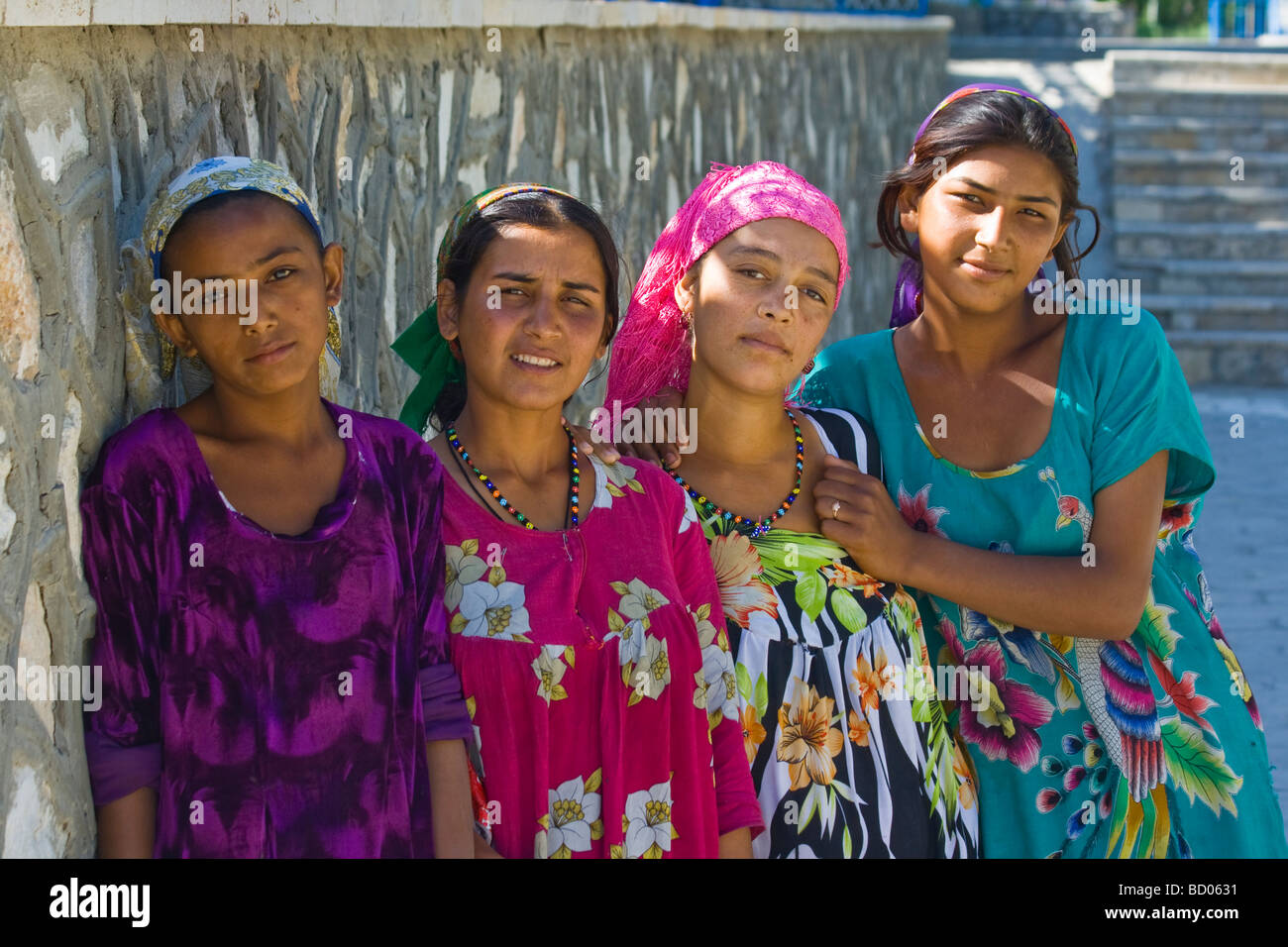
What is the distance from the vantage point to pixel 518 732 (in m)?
2.11

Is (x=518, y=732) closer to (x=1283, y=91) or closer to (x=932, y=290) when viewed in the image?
(x=932, y=290)

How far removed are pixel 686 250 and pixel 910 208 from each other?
1.67 feet

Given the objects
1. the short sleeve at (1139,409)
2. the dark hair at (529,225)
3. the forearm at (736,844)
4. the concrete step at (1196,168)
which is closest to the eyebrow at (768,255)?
the dark hair at (529,225)

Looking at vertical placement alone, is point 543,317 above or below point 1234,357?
below

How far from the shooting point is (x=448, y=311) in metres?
2.37

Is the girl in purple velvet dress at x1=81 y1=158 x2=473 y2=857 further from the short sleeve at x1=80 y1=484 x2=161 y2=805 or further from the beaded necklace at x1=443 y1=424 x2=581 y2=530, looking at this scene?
the beaded necklace at x1=443 y1=424 x2=581 y2=530

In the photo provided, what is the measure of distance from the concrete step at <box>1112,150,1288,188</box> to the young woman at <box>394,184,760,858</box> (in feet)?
31.0

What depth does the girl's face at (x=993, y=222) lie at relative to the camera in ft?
8.61

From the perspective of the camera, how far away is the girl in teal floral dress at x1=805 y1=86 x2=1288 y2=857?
2.55 meters

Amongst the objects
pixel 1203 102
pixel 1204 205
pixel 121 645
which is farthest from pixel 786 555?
pixel 1203 102

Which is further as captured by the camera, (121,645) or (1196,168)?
(1196,168)

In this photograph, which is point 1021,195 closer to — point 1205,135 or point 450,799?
point 450,799

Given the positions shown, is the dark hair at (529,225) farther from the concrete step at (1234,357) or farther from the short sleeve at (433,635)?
the concrete step at (1234,357)
